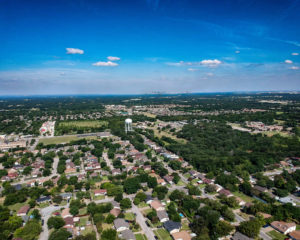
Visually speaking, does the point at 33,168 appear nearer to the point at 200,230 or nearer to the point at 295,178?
the point at 200,230

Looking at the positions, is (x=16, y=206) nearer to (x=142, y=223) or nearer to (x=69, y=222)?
(x=69, y=222)

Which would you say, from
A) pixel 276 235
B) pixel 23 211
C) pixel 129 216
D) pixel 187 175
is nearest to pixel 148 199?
pixel 129 216

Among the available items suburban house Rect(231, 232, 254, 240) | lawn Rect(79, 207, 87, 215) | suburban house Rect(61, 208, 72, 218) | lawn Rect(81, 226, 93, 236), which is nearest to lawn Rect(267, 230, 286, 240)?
suburban house Rect(231, 232, 254, 240)

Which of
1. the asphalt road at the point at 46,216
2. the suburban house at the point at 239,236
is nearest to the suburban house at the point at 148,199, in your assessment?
the suburban house at the point at 239,236

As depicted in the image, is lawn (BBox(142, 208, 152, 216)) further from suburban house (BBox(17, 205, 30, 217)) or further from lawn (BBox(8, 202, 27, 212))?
lawn (BBox(8, 202, 27, 212))

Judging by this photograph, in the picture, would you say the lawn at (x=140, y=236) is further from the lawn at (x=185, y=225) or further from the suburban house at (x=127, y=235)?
the lawn at (x=185, y=225)

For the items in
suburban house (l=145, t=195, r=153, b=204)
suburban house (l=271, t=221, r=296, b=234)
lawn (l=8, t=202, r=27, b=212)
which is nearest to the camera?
suburban house (l=271, t=221, r=296, b=234)
